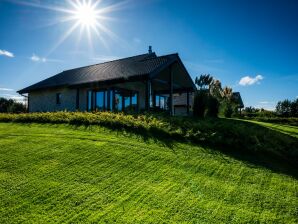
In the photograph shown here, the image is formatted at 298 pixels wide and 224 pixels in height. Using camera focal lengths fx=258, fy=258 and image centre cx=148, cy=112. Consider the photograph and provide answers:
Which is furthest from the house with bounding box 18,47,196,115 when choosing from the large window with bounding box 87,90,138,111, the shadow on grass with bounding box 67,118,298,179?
the shadow on grass with bounding box 67,118,298,179

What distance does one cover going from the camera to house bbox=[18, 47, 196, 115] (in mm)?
18141

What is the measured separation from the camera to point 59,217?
13.3 feet

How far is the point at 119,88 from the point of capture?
67.0 feet

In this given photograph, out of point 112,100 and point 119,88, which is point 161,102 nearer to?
point 119,88

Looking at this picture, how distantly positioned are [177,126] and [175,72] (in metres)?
11.5

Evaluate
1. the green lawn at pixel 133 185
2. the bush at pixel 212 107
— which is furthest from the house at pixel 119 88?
the green lawn at pixel 133 185

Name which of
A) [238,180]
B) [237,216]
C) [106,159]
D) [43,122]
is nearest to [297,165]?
[238,180]

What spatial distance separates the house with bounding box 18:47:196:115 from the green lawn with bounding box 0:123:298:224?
9.75 metres

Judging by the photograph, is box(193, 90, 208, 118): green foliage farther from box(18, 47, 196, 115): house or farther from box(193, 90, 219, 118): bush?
box(18, 47, 196, 115): house

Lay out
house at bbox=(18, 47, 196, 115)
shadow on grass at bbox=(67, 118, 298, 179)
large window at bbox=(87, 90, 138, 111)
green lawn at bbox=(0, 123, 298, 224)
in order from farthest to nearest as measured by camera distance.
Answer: large window at bbox=(87, 90, 138, 111)
house at bbox=(18, 47, 196, 115)
shadow on grass at bbox=(67, 118, 298, 179)
green lawn at bbox=(0, 123, 298, 224)

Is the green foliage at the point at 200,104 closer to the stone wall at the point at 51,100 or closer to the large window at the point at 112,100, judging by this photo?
the large window at the point at 112,100

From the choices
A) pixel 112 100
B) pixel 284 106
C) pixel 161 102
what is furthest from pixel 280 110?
pixel 112 100

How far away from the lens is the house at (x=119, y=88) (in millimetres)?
18141

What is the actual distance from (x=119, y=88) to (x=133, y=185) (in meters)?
15.7
